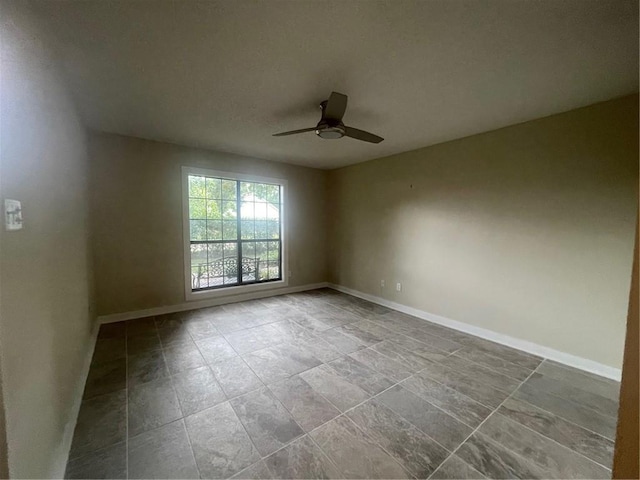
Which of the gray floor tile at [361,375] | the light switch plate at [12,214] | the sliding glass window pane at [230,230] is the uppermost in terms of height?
the light switch plate at [12,214]

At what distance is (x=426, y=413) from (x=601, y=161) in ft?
8.85

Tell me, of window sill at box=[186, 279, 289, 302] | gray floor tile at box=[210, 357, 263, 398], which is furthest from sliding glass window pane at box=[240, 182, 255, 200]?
gray floor tile at box=[210, 357, 263, 398]

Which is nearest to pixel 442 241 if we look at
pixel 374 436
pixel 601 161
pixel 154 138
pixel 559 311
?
pixel 559 311

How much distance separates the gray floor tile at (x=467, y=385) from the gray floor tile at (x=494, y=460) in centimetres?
42

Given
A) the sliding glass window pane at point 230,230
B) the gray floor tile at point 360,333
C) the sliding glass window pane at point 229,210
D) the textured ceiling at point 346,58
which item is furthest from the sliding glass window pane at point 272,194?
the gray floor tile at point 360,333

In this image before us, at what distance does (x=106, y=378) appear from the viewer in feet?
7.17

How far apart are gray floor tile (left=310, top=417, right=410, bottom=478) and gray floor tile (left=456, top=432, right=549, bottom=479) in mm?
430

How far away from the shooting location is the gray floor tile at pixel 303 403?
1.76 m

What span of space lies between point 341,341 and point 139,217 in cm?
316

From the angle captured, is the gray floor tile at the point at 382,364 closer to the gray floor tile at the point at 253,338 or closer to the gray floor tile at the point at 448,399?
the gray floor tile at the point at 448,399

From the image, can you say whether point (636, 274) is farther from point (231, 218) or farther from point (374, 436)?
point (231, 218)

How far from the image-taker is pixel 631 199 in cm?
218

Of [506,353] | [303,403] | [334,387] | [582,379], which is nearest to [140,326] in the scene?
[303,403]

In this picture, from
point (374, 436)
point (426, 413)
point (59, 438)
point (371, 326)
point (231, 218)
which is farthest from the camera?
point (231, 218)
